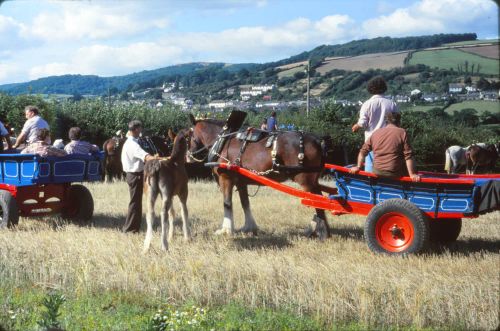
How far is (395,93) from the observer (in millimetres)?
35094

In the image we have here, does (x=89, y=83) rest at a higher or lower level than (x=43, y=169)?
higher

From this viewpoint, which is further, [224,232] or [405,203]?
[224,232]

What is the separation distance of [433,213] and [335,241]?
5.98ft

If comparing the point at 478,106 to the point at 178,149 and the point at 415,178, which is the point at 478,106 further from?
the point at 178,149

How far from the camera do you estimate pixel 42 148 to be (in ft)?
33.6

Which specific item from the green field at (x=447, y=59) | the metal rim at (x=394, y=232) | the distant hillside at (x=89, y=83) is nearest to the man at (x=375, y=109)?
the metal rim at (x=394, y=232)

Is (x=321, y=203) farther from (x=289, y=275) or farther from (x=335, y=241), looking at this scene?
(x=289, y=275)

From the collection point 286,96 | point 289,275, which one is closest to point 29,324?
point 289,275

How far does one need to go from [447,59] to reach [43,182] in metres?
23.9

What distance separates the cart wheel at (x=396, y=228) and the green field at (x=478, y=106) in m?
18.3

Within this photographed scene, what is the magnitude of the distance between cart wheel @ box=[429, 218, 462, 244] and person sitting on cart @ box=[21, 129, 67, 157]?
5.97m


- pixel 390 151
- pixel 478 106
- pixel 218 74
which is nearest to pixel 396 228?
pixel 390 151

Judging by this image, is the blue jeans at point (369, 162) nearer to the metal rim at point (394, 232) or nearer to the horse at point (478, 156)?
the metal rim at point (394, 232)

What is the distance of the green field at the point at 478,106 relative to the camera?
26.0 metres
